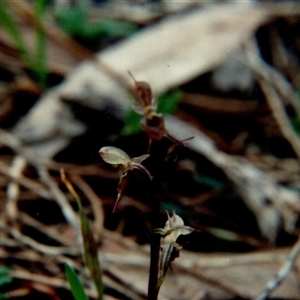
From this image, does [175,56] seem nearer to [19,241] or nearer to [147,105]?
[19,241]

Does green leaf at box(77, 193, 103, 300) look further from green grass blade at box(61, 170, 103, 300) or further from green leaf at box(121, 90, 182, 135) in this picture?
green leaf at box(121, 90, 182, 135)

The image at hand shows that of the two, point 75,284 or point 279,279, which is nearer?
point 75,284

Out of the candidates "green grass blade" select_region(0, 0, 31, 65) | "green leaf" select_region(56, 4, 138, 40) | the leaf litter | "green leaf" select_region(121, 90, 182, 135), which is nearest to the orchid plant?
the leaf litter

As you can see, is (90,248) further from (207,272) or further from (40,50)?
(40,50)

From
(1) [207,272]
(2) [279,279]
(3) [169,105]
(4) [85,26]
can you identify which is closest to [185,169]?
(3) [169,105]

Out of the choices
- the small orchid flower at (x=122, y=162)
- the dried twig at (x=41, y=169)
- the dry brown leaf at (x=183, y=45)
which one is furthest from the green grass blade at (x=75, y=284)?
the dry brown leaf at (x=183, y=45)

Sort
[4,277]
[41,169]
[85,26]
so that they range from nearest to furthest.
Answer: [4,277]
[41,169]
[85,26]

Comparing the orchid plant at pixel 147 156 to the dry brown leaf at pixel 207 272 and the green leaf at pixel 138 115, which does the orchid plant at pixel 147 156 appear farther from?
the green leaf at pixel 138 115

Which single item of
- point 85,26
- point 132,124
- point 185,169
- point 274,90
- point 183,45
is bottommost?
point 185,169
